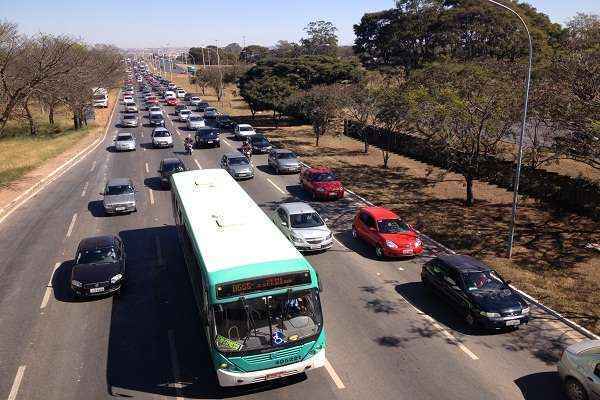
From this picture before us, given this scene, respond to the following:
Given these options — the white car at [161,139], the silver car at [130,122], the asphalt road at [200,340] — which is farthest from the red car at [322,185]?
the silver car at [130,122]

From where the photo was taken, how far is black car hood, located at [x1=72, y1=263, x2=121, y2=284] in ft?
49.8

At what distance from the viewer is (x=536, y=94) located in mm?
22047

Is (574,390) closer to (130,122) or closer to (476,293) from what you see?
(476,293)

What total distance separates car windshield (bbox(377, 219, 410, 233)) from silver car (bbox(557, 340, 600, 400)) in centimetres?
907

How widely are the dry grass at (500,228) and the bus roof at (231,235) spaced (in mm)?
9723

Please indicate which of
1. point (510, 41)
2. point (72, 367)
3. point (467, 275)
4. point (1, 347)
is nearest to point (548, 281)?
point (467, 275)

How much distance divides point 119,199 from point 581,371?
2119 cm

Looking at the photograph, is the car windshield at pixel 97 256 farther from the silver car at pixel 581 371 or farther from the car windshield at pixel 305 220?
the silver car at pixel 581 371

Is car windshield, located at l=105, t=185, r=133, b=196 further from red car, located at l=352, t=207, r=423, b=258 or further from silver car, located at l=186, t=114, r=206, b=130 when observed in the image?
silver car, located at l=186, t=114, r=206, b=130

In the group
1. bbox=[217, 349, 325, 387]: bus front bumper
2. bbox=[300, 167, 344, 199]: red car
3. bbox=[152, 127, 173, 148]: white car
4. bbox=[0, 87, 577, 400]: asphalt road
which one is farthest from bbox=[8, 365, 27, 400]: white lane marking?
bbox=[152, 127, 173, 148]: white car

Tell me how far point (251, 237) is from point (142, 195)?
61.0 ft

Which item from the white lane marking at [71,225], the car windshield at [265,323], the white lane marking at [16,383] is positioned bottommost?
the white lane marking at [16,383]

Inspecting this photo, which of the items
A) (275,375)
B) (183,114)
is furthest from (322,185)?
(183,114)

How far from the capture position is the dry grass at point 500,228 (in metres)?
16.3
